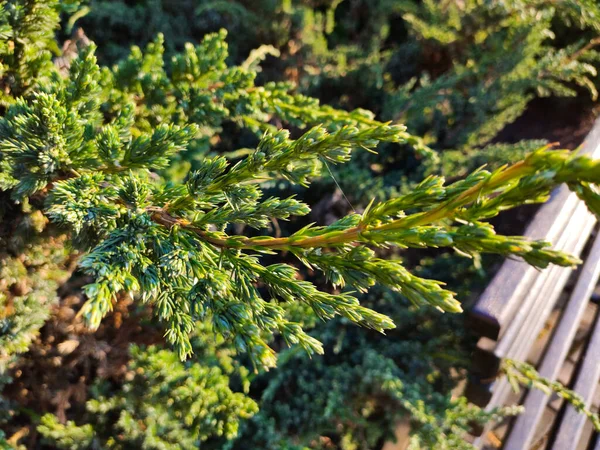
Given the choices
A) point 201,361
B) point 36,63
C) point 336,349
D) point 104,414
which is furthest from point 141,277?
point 336,349

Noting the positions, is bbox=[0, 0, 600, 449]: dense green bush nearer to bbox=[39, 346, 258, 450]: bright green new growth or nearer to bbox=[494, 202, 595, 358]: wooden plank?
bbox=[39, 346, 258, 450]: bright green new growth

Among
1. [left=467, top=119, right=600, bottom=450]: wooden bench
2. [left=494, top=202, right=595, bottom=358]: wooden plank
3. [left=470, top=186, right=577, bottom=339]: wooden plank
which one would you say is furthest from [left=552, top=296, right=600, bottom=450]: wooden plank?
[left=470, top=186, right=577, bottom=339]: wooden plank

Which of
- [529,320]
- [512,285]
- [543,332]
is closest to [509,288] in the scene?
[512,285]

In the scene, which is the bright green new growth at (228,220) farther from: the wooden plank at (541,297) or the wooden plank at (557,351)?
the wooden plank at (557,351)

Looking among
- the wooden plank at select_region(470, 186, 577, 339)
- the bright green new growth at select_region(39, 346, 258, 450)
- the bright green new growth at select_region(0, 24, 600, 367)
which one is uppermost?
the wooden plank at select_region(470, 186, 577, 339)

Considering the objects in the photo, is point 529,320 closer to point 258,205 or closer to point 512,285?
point 512,285

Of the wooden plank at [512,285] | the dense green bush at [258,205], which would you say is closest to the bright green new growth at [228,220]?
the dense green bush at [258,205]

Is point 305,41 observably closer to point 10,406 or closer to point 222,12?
point 222,12
